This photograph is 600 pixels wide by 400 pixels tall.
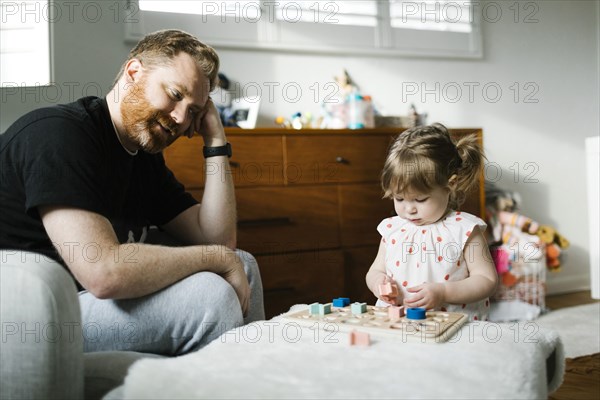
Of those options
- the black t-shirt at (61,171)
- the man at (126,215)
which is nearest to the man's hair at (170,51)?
the man at (126,215)

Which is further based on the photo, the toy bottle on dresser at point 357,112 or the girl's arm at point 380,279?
the toy bottle on dresser at point 357,112

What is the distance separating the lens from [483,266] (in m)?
1.41

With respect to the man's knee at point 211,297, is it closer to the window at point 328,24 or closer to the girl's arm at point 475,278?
the girl's arm at point 475,278

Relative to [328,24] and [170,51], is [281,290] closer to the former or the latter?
[170,51]

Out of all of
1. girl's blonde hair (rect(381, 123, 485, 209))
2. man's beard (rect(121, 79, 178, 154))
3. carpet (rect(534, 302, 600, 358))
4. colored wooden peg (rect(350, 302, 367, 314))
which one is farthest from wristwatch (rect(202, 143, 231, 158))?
carpet (rect(534, 302, 600, 358))

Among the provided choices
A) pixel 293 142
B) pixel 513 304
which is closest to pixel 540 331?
pixel 293 142

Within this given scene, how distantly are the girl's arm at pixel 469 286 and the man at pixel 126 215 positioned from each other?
386 mm

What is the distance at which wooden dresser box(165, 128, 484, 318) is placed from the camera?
222cm

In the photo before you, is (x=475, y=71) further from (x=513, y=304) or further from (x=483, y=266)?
(x=483, y=266)

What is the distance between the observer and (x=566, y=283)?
3.34 metres

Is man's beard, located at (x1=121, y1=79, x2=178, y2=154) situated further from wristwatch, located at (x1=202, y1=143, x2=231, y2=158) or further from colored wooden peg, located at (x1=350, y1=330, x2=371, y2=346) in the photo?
colored wooden peg, located at (x1=350, y1=330, x2=371, y2=346)

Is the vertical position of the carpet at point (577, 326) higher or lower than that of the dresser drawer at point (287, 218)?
lower

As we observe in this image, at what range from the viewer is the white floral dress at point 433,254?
143 cm

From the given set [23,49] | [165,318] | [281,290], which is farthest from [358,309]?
[23,49]
